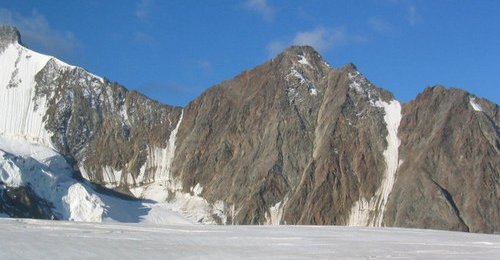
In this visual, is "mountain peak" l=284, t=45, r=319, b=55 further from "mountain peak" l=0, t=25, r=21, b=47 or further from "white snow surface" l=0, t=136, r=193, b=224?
"mountain peak" l=0, t=25, r=21, b=47

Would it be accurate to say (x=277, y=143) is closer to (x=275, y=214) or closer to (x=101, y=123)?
(x=275, y=214)

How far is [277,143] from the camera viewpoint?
113062mm

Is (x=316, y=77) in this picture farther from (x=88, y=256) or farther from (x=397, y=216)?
(x=88, y=256)

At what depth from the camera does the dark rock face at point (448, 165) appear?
321 feet

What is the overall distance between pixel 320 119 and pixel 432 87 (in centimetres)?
1631

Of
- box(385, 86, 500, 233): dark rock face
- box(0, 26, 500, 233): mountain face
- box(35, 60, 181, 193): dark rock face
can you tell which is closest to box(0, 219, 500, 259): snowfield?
box(0, 26, 500, 233): mountain face

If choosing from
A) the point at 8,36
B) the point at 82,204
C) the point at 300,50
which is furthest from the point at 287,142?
the point at 8,36

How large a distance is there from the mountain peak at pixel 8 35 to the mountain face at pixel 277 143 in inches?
6.5

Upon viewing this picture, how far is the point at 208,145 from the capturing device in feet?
384

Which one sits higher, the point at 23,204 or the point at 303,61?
the point at 303,61

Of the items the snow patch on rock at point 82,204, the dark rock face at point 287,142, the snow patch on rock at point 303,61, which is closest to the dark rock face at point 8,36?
the dark rock face at point 287,142

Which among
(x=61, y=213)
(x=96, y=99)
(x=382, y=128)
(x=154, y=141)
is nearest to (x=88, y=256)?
(x=61, y=213)

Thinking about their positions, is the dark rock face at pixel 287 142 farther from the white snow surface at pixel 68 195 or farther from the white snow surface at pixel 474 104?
the white snow surface at pixel 474 104

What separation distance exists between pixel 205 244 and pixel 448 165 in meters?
84.4
